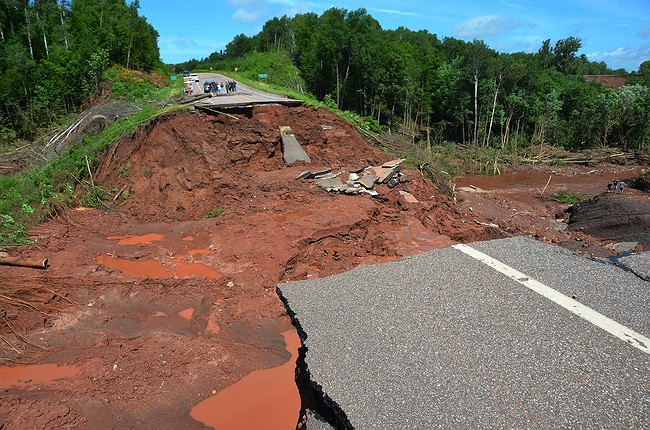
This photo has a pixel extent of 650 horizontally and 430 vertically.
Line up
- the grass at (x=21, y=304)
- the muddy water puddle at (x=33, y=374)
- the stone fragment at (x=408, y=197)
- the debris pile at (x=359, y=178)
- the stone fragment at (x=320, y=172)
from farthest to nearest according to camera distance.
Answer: the stone fragment at (x=320, y=172) < the debris pile at (x=359, y=178) < the stone fragment at (x=408, y=197) < the grass at (x=21, y=304) < the muddy water puddle at (x=33, y=374)

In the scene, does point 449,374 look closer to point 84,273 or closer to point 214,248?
point 214,248

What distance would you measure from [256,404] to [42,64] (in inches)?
1014

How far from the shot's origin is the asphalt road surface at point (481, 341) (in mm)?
3785

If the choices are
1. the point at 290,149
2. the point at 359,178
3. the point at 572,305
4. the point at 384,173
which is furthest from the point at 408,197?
the point at 572,305

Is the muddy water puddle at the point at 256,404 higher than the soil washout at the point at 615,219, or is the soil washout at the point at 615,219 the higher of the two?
the soil washout at the point at 615,219

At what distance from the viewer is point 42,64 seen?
23766mm

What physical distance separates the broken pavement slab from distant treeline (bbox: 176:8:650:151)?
15.9 meters

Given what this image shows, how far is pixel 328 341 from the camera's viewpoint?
16.4 ft

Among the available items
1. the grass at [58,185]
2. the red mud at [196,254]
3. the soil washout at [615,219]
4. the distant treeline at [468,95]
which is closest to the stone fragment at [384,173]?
the red mud at [196,254]

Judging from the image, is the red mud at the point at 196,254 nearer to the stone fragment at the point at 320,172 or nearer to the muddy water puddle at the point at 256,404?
the muddy water puddle at the point at 256,404

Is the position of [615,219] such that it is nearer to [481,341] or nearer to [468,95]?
[481,341]

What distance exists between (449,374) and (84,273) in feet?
26.7

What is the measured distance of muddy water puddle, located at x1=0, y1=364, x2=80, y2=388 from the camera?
6223 millimetres

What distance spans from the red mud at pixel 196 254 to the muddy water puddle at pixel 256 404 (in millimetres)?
41
